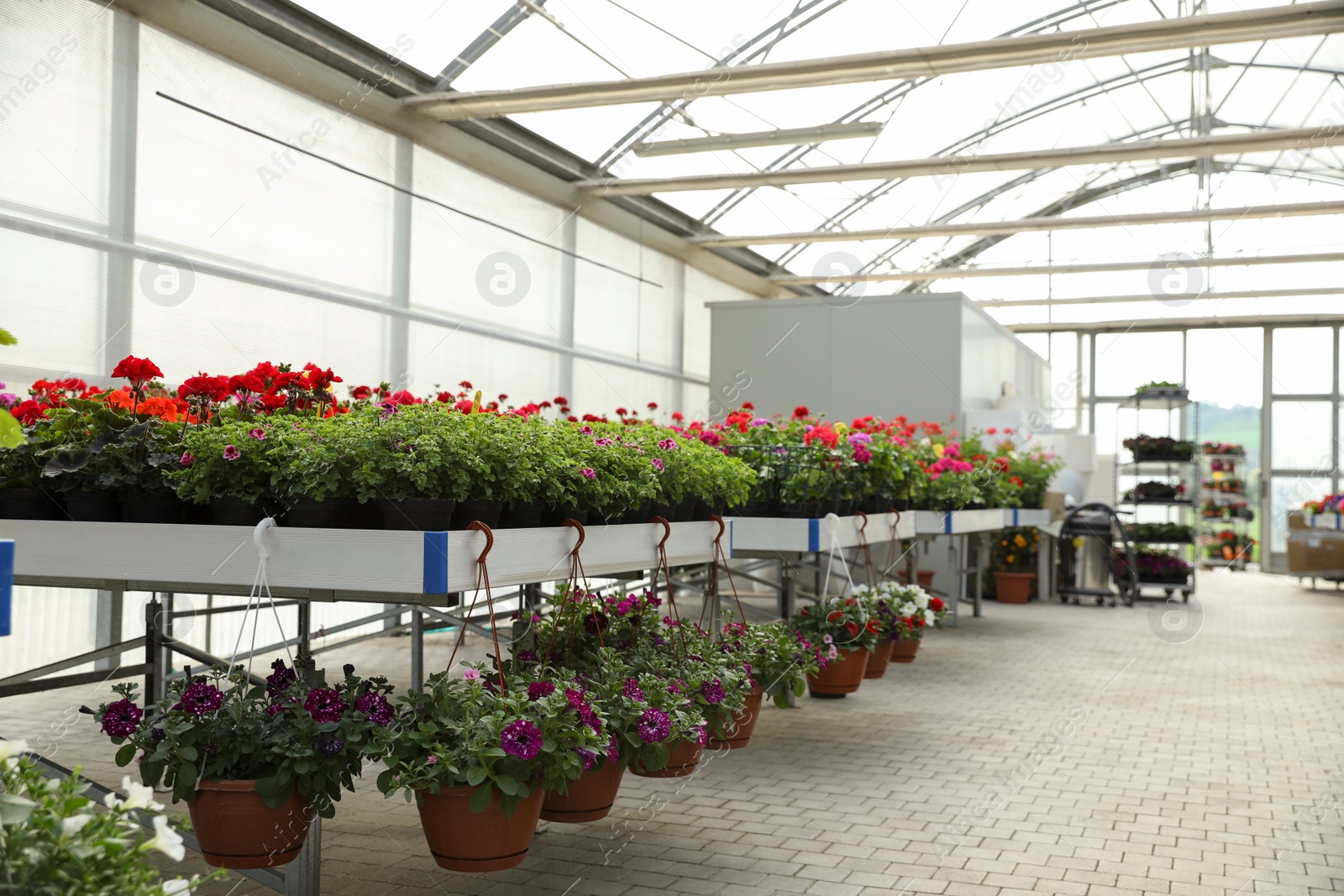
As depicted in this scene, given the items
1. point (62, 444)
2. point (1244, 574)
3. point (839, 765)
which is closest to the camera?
point (62, 444)

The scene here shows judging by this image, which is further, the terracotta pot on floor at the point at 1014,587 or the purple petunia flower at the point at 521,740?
the terracotta pot on floor at the point at 1014,587

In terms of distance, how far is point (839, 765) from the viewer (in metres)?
5.00

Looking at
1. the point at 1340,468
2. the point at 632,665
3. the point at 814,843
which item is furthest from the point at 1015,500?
the point at 1340,468

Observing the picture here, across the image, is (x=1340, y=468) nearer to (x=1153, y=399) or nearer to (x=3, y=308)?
(x=1153, y=399)

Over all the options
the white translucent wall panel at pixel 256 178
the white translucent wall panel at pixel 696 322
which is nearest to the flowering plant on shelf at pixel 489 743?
the white translucent wall panel at pixel 256 178

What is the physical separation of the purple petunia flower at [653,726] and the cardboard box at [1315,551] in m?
15.7

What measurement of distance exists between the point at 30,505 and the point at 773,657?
236 centimetres

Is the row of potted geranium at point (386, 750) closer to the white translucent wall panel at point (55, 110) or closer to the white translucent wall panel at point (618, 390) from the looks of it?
the white translucent wall panel at point (55, 110)

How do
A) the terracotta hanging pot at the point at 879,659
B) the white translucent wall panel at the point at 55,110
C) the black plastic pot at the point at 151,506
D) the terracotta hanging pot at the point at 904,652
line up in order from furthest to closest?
the white translucent wall panel at the point at 55,110, the terracotta hanging pot at the point at 904,652, the terracotta hanging pot at the point at 879,659, the black plastic pot at the point at 151,506

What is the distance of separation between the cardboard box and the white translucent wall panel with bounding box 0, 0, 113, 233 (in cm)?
1564

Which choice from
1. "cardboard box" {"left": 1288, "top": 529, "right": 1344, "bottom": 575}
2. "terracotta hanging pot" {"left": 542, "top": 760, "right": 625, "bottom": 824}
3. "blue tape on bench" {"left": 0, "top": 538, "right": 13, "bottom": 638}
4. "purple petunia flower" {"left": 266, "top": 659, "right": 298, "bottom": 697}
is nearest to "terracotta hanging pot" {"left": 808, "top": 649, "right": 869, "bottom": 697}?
"terracotta hanging pot" {"left": 542, "top": 760, "right": 625, "bottom": 824}

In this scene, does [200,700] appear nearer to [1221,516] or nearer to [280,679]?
[280,679]

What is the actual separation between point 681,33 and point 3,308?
233 inches

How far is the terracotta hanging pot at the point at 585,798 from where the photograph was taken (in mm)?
2838
